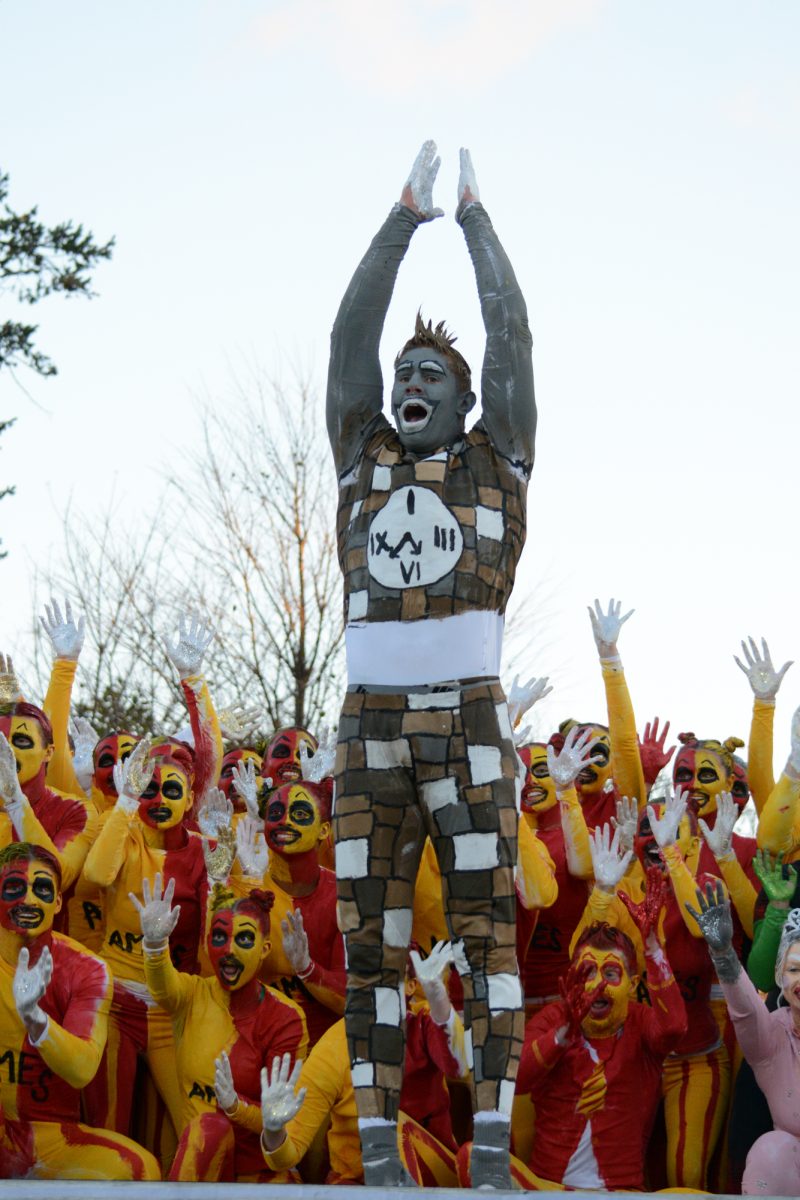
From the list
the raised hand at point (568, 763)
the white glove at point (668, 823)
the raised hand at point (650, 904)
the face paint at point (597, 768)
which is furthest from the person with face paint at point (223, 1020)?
the face paint at point (597, 768)

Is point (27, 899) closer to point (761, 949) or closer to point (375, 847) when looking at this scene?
point (375, 847)

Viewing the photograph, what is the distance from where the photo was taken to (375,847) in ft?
13.8

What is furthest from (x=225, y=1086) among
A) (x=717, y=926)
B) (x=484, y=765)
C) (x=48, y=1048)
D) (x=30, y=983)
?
(x=484, y=765)

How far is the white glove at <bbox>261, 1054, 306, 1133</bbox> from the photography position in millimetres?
5109

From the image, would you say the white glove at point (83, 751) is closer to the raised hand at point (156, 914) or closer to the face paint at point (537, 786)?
the raised hand at point (156, 914)

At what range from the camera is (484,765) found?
165 inches

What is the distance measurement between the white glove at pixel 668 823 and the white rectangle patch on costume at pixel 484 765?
1964 millimetres

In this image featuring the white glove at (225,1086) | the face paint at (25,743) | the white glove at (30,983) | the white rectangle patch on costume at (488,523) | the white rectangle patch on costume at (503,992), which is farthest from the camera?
the face paint at (25,743)

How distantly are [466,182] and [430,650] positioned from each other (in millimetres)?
1327

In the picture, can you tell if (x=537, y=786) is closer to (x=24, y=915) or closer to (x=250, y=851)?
(x=250, y=851)

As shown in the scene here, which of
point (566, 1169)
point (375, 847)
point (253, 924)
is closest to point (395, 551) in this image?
point (375, 847)

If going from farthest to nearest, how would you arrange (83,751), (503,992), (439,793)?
(83,751) < (439,793) < (503,992)

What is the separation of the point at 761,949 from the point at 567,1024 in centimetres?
71

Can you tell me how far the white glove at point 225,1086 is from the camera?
554cm
